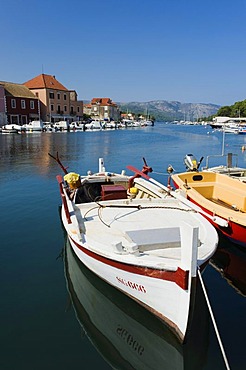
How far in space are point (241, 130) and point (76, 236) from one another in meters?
76.0

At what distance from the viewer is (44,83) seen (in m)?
78.9

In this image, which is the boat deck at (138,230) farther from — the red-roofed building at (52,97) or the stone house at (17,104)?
the red-roofed building at (52,97)

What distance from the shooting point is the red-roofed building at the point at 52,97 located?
78.2 metres

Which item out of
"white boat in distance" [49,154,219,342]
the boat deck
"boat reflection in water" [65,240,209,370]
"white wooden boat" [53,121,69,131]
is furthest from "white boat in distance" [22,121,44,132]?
"boat reflection in water" [65,240,209,370]

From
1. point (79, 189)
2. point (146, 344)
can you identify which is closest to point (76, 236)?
point (146, 344)

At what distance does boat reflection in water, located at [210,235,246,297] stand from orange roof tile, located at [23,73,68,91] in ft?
255

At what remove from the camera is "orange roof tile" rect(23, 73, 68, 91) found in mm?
78875

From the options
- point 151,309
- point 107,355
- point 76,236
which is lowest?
point 107,355

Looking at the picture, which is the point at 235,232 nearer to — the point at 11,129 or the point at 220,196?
the point at 220,196

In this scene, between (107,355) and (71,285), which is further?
(71,285)

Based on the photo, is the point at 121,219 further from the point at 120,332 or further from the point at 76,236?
the point at 120,332

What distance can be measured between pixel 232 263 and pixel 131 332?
4.19m

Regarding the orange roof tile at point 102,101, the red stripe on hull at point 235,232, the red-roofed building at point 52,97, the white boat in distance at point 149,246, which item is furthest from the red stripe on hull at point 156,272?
the orange roof tile at point 102,101

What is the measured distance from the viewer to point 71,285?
7098mm
